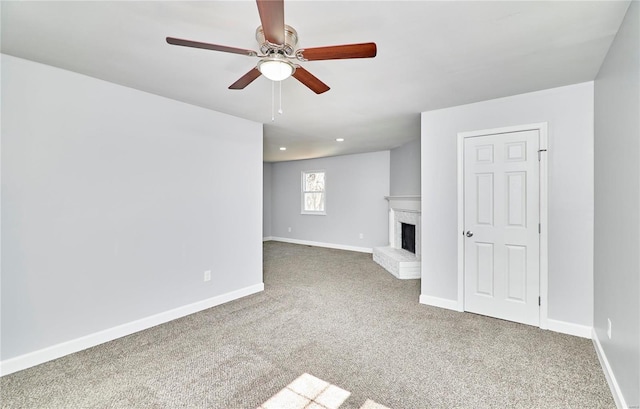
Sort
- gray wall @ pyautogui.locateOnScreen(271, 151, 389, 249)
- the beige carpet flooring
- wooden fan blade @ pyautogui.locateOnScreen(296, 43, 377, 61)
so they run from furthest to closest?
gray wall @ pyautogui.locateOnScreen(271, 151, 389, 249)
the beige carpet flooring
wooden fan blade @ pyautogui.locateOnScreen(296, 43, 377, 61)

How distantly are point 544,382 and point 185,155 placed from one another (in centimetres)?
375

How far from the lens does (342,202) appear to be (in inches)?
285

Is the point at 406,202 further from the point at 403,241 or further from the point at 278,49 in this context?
the point at 278,49

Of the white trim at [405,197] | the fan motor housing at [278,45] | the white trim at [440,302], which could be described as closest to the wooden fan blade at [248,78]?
the fan motor housing at [278,45]

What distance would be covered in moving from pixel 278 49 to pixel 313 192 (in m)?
6.28

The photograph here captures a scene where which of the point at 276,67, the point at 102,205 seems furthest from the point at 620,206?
the point at 102,205

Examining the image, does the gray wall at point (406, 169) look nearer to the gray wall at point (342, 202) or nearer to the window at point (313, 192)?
the gray wall at point (342, 202)

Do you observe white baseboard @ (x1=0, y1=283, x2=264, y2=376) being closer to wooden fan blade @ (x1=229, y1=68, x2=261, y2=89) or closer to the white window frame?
wooden fan blade @ (x1=229, y1=68, x2=261, y2=89)

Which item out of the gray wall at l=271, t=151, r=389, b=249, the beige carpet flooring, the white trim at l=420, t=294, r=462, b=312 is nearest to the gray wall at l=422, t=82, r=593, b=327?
the beige carpet flooring

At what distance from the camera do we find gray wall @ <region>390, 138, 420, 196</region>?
17.8 feet

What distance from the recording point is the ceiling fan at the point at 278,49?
129 cm

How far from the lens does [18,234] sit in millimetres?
2189

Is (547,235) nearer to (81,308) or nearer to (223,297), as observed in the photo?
(223,297)

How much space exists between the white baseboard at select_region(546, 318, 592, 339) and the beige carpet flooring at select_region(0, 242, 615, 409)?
78mm
